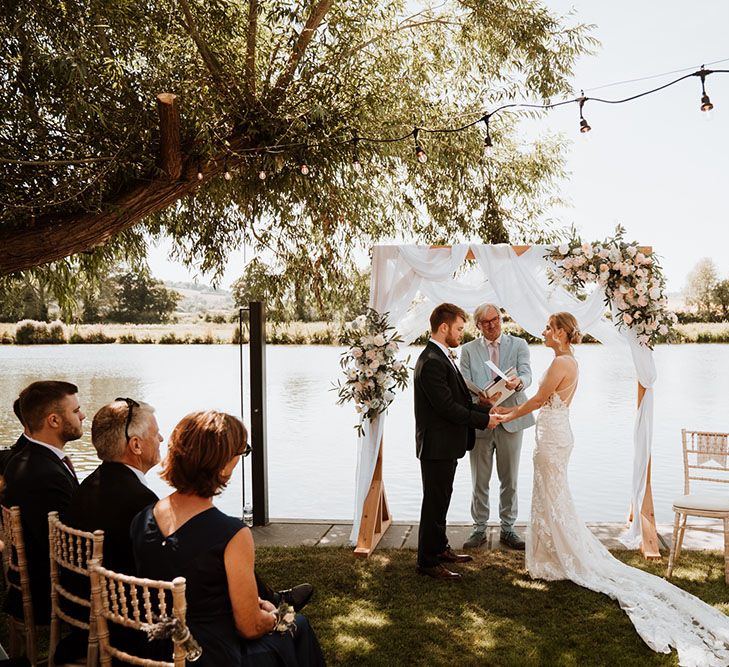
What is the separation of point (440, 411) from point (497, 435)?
90 centimetres

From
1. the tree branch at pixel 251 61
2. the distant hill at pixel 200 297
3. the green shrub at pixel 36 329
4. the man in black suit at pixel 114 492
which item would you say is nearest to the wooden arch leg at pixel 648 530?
the man in black suit at pixel 114 492

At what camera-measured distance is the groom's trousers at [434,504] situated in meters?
4.52

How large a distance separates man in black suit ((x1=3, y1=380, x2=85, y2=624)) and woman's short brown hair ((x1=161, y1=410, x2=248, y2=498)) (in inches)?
34.8

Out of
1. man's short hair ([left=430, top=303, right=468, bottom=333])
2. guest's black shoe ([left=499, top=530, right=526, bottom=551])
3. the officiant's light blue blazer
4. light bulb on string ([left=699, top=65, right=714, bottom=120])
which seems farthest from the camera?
the officiant's light blue blazer

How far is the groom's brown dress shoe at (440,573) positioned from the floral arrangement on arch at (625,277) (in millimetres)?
1897

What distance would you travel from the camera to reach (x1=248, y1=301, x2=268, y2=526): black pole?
5.53 meters

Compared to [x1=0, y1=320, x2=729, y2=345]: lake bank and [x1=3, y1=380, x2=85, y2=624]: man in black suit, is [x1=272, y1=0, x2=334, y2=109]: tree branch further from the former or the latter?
[x1=3, y1=380, x2=85, y2=624]: man in black suit

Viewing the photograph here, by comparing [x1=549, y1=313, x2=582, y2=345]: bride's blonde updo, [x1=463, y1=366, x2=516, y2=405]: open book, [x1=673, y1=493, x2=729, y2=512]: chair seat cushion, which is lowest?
[x1=673, y1=493, x2=729, y2=512]: chair seat cushion

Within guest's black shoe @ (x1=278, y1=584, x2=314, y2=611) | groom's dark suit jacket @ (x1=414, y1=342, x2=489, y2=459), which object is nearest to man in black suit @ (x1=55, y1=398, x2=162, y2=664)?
guest's black shoe @ (x1=278, y1=584, x2=314, y2=611)

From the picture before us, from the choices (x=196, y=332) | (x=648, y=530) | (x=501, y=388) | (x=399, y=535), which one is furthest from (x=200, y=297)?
(x=648, y=530)

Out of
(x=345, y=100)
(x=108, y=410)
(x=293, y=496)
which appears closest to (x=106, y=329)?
(x=293, y=496)

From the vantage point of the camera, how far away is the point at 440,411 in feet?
14.6

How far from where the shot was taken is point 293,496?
7.96 meters

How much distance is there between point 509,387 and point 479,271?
38.2 inches
